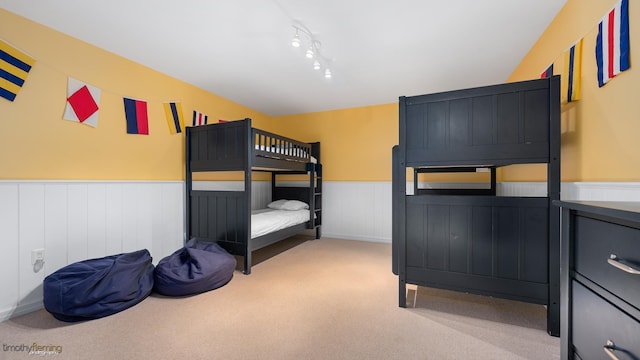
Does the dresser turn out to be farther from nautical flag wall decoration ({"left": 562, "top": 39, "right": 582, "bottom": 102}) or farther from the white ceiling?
the white ceiling

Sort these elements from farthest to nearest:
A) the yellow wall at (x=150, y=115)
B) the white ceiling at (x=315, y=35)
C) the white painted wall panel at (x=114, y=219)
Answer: the white painted wall panel at (x=114, y=219) → the white ceiling at (x=315, y=35) → the yellow wall at (x=150, y=115)

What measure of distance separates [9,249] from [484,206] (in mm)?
3530

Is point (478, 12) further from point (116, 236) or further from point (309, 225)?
point (116, 236)

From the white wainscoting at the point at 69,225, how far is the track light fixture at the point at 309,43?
7.21ft

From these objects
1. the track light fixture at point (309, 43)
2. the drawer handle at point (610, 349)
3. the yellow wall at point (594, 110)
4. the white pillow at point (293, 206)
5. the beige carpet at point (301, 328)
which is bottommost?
the beige carpet at point (301, 328)

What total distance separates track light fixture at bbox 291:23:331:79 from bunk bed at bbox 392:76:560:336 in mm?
1008

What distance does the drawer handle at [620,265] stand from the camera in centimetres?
63

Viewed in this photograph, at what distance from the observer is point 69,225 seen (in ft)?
7.15

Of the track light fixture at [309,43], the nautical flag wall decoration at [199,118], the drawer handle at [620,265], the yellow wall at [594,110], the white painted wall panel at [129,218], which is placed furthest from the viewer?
the nautical flag wall decoration at [199,118]

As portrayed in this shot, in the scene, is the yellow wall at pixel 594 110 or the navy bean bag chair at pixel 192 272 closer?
the yellow wall at pixel 594 110

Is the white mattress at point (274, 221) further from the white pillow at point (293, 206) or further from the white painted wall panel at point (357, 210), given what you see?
the white painted wall panel at point (357, 210)

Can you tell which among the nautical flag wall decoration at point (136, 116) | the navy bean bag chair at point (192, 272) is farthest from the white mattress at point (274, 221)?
the nautical flag wall decoration at point (136, 116)

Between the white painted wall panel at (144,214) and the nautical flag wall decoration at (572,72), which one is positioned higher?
the nautical flag wall decoration at (572,72)

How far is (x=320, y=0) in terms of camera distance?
1783 millimetres
